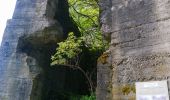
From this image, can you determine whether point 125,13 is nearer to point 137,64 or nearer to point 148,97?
point 137,64

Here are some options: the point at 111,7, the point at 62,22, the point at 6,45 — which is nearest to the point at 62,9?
the point at 62,22

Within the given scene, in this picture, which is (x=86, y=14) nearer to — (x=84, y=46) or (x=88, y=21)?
(x=88, y=21)

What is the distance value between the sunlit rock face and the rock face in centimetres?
309

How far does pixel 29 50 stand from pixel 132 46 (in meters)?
4.13

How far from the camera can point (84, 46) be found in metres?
→ 9.73

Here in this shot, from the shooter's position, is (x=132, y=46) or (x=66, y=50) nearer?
(x=132, y=46)

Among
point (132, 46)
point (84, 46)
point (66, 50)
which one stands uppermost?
point (84, 46)

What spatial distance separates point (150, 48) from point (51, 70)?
4.89 m

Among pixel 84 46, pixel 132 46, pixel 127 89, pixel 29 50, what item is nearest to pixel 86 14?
pixel 84 46

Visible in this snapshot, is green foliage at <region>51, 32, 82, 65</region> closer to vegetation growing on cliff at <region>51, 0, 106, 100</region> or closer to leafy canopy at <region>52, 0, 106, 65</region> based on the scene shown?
vegetation growing on cliff at <region>51, 0, 106, 100</region>

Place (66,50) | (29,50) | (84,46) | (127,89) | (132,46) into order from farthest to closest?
(84,46) < (29,50) < (66,50) < (132,46) < (127,89)

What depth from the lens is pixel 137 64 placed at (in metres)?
3.94

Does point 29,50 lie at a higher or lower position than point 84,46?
lower

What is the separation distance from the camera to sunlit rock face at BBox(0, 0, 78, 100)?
6.90 metres
